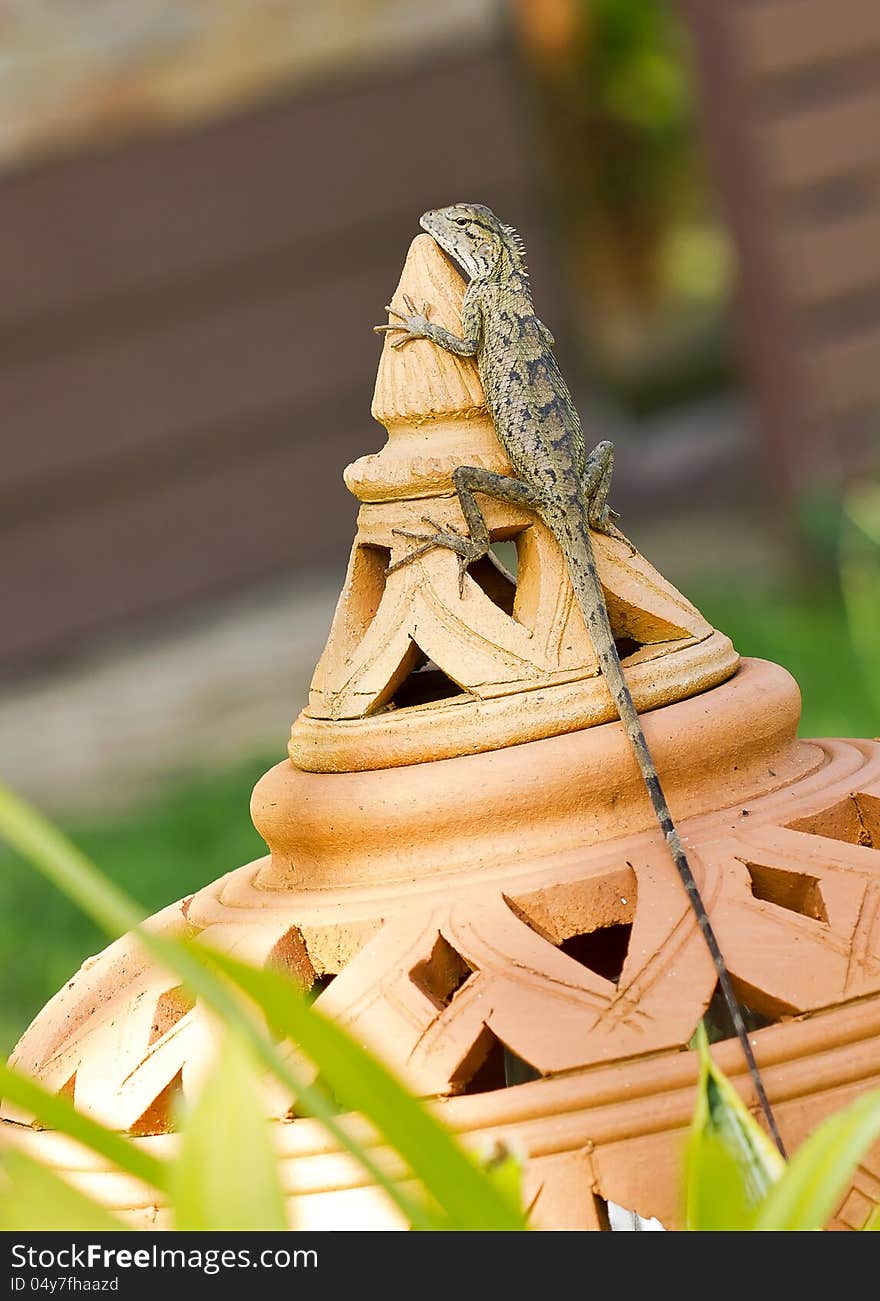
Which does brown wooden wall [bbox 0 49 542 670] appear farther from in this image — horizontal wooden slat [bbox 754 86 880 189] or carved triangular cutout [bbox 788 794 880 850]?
carved triangular cutout [bbox 788 794 880 850]

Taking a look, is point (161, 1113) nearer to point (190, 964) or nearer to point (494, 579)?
point (190, 964)

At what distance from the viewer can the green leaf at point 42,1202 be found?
1021 mm

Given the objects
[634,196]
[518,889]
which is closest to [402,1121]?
[518,889]

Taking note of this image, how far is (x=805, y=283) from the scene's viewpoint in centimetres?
616

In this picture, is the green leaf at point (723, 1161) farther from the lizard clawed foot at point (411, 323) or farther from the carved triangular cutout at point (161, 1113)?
the lizard clawed foot at point (411, 323)

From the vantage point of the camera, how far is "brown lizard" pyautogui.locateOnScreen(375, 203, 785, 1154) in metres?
1.60

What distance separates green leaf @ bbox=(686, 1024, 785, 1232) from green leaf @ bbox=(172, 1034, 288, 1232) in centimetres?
27

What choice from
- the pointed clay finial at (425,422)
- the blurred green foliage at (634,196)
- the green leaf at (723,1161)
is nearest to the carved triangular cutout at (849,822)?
the green leaf at (723,1161)

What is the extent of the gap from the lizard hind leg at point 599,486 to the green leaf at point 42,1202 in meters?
1.21

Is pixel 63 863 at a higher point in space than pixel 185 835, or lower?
higher

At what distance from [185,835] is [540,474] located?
303 centimetres

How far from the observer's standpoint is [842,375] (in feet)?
20.4
